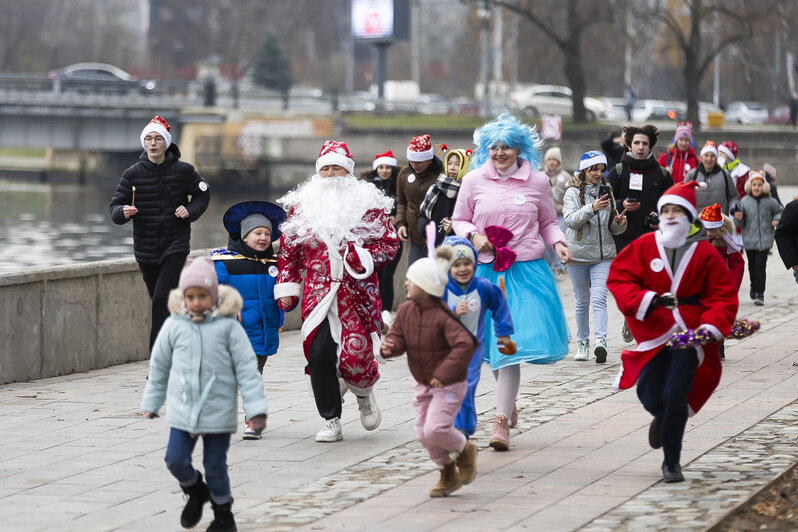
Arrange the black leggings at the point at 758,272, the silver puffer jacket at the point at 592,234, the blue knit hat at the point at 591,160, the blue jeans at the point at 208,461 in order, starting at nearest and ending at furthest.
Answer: the blue jeans at the point at 208,461, the blue knit hat at the point at 591,160, the silver puffer jacket at the point at 592,234, the black leggings at the point at 758,272

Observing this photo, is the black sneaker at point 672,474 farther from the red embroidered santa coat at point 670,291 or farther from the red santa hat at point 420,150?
the red santa hat at point 420,150

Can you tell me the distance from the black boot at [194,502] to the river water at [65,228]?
71.2ft

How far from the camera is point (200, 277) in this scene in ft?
20.5

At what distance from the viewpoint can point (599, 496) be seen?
22.8ft

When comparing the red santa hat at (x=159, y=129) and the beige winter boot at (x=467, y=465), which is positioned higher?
the red santa hat at (x=159, y=129)

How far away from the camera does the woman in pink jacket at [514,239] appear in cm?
822

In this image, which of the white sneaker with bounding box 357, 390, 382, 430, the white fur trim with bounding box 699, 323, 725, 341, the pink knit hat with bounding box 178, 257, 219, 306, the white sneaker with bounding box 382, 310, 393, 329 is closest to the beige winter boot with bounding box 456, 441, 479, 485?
the white fur trim with bounding box 699, 323, 725, 341

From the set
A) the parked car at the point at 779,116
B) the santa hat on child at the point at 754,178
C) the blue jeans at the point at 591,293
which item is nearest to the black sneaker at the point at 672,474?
the blue jeans at the point at 591,293

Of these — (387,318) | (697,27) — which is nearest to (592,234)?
(387,318)

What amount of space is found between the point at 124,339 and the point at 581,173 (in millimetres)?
4011

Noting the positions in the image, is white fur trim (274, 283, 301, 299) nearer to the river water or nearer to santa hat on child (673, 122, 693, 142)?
santa hat on child (673, 122, 693, 142)

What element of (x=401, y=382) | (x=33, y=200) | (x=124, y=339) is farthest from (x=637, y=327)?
(x=33, y=200)

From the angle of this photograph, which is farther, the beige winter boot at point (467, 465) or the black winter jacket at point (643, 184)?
the black winter jacket at point (643, 184)

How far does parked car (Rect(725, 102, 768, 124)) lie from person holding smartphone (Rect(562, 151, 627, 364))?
60.9m
